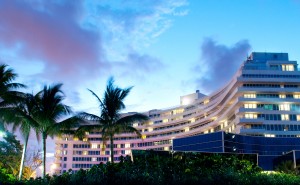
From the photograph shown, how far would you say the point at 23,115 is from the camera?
1277 inches

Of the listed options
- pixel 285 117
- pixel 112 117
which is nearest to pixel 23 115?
pixel 112 117

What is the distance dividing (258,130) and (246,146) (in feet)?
25.4

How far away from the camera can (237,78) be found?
83.0 m

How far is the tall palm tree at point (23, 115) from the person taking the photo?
31.5 metres

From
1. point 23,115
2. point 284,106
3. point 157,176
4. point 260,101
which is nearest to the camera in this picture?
point 157,176

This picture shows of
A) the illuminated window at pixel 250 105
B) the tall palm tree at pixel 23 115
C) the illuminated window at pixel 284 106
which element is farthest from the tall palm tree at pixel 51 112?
the illuminated window at pixel 284 106

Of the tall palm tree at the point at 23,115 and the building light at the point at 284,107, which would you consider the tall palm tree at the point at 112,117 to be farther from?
the building light at the point at 284,107

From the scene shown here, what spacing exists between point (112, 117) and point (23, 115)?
9.28m

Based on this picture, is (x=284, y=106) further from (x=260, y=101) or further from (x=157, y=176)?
(x=157, y=176)

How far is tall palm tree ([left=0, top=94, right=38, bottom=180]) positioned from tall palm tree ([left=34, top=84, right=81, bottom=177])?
0.61m

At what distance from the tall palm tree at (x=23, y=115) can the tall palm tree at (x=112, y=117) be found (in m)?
5.11

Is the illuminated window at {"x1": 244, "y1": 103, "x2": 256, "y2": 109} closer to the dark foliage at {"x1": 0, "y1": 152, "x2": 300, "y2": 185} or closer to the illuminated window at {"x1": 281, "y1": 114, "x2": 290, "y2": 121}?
the illuminated window at {"x1": 281, "y1": 114, "x2": 290, "y2": 121}

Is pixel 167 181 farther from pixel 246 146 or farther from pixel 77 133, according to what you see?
pixel 246 146

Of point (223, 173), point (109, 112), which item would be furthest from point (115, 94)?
point (223, 173)
